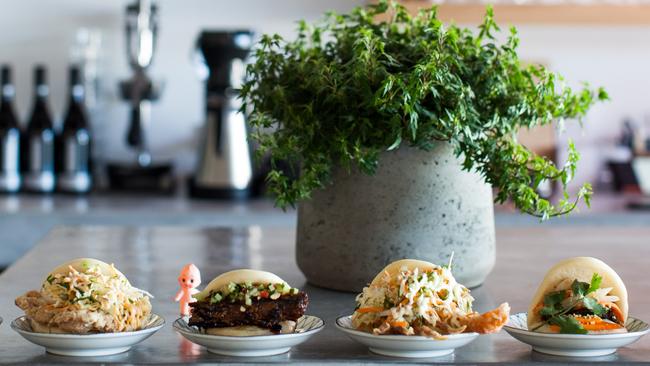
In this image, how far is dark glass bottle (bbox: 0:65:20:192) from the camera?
2820 millimetres

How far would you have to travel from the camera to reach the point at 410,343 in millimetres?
794

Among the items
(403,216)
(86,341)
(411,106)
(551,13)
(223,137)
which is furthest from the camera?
(551,13)

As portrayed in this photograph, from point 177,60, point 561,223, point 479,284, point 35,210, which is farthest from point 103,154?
point 479,284

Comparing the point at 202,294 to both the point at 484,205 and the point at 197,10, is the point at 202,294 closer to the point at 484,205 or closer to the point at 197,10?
the point at 484,205

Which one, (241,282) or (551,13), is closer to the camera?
(241,282)

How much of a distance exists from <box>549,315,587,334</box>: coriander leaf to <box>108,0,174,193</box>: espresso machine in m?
2.08

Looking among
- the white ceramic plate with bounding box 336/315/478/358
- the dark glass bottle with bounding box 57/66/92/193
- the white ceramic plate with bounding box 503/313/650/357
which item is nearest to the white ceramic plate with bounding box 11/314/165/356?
the white ceramic plate with bounding box 336/315/478/358

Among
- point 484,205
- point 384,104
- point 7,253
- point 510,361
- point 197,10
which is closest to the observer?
point 510,361

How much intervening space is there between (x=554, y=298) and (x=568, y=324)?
0.04m

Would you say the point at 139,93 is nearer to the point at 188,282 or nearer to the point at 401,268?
the point at 188,282

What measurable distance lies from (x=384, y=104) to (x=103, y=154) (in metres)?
2.27

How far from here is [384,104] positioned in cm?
100

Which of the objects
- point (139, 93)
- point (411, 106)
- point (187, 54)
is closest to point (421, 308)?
point (411, 106)

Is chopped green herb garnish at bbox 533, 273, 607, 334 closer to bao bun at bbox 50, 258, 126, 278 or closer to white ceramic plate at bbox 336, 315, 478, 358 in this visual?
white ceramic plate at bbox 336, 315, 478, 358
